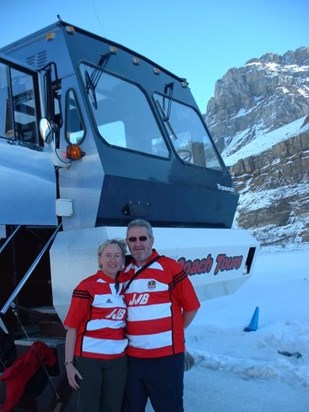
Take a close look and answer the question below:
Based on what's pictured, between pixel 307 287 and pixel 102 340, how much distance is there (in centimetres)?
821

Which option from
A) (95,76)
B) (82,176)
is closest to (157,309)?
(82,176)

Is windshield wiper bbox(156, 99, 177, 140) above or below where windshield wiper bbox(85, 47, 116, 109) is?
below

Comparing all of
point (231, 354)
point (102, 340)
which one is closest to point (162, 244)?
point (102, 340)

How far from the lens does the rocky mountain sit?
5591 cm

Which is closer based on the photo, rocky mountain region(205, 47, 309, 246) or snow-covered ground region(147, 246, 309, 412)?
snow-covered ground region(147, 246, 309, 412)

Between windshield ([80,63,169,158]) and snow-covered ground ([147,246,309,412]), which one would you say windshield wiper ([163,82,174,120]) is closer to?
windshield ([80,63,169,158])

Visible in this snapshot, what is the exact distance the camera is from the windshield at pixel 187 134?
4.40 metres

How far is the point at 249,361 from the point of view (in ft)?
15.3

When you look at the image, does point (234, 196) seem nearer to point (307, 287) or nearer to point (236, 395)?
point (236, 395)

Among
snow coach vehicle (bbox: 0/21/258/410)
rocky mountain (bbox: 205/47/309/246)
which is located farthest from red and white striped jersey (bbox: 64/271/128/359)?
rocky mountain (bbox: 205/47/309/246)

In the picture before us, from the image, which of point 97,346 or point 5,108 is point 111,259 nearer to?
point 97,346

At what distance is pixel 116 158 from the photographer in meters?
3.50

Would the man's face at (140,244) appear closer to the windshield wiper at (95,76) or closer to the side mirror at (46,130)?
the side mirror at (46,130)

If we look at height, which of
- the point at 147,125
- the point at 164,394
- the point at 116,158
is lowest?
the point at 164,394
